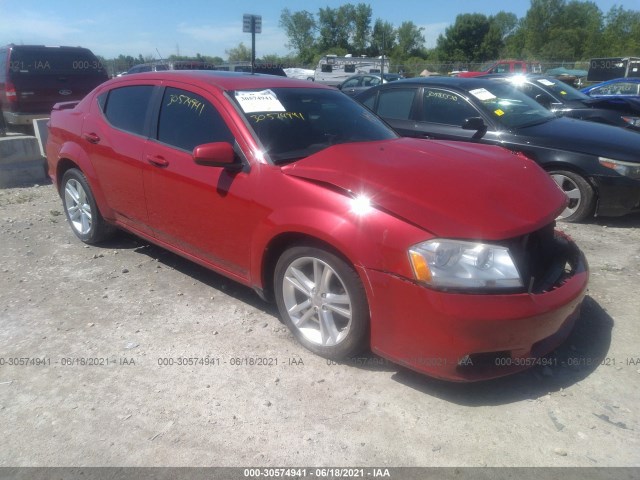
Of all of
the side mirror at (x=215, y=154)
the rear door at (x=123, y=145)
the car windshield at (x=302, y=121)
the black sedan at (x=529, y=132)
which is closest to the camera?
the side mirror at (x=215, y=154)

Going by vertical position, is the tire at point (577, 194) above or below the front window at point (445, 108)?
below

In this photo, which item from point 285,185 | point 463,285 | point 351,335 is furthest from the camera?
point 285,185

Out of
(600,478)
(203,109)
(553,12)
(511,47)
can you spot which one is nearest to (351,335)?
(600,478)

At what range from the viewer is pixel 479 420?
8.61 ft

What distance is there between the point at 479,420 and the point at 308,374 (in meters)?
0.96

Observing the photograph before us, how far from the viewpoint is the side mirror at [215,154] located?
3.17m

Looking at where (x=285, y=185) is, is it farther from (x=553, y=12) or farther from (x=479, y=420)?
(x=553, y=12)

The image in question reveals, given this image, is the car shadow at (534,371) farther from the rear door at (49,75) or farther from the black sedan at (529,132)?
the rear door at (49,75)

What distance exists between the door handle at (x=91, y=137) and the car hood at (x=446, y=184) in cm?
217

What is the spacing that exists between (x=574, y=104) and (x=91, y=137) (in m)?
8.07

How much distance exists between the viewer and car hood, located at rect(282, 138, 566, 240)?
2.63 metres

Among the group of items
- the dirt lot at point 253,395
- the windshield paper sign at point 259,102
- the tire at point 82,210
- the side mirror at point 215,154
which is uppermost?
the windshield paper sign at point 259,102

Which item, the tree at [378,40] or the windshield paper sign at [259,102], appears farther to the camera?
the tree at [378,40]

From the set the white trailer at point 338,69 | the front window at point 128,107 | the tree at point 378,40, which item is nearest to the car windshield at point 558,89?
the front window at point 128,107
